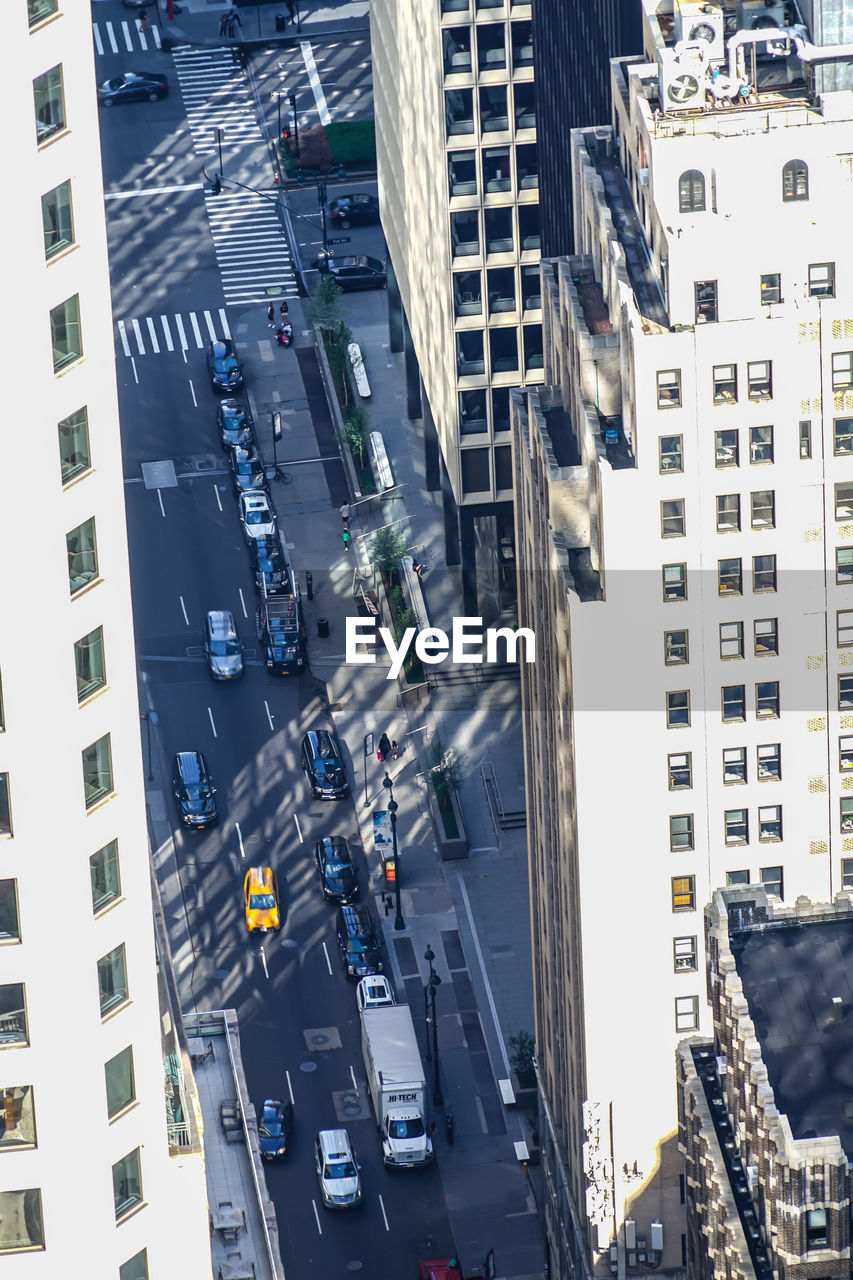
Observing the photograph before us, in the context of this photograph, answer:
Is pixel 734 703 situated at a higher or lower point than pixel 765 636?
lower

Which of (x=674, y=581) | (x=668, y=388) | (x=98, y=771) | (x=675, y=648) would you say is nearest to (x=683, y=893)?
(x=675, y=648)

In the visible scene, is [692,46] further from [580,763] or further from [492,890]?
[492,890]

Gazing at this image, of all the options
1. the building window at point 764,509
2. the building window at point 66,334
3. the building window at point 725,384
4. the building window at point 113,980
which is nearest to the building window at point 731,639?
the building window at point 764,509

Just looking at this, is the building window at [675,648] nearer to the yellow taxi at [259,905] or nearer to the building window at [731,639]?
the building window at [731,639]

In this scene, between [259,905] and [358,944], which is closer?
[358,944]

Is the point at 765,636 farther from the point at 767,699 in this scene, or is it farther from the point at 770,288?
the point at 770,288

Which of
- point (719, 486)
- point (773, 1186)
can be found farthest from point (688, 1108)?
point (719, 486)
